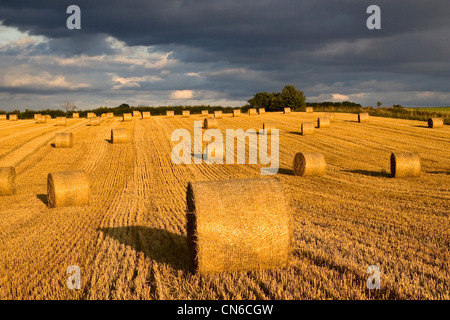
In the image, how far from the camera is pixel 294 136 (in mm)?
29453

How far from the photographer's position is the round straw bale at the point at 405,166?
1602 cm

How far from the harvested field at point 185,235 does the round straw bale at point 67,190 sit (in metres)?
0.28

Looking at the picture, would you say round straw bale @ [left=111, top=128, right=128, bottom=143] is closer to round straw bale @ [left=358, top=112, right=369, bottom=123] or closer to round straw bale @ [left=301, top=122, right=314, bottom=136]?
round straw bale @ [left=301, top=122, right=314, bottom=136]

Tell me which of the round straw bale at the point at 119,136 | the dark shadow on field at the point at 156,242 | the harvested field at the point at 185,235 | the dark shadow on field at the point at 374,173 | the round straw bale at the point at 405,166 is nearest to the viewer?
the harvested field at the point at 185,235

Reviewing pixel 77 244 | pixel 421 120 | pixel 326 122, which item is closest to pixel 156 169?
pixel 77 244

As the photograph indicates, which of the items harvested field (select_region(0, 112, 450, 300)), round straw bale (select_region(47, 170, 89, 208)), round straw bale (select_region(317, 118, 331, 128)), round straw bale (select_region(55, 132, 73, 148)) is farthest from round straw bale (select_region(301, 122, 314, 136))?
round straw bale (select_region(47, 170, 89, 208))

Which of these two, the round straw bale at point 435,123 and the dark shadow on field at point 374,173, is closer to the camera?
the dark shadow on field at point 374,173

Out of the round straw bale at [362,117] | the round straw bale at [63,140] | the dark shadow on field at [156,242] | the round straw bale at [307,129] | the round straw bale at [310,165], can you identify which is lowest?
the dark shadow on field at [156,242]

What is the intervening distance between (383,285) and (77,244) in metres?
5.77

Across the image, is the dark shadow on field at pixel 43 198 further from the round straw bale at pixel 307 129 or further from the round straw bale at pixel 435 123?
the round straw bale at pixel 435 123

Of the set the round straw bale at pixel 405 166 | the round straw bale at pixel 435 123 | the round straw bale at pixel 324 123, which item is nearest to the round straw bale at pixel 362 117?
the round straw bale at pixel 324 123

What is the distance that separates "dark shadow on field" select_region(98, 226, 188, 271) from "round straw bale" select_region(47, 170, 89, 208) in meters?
3.16

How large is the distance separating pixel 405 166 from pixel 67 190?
11.7 metres
